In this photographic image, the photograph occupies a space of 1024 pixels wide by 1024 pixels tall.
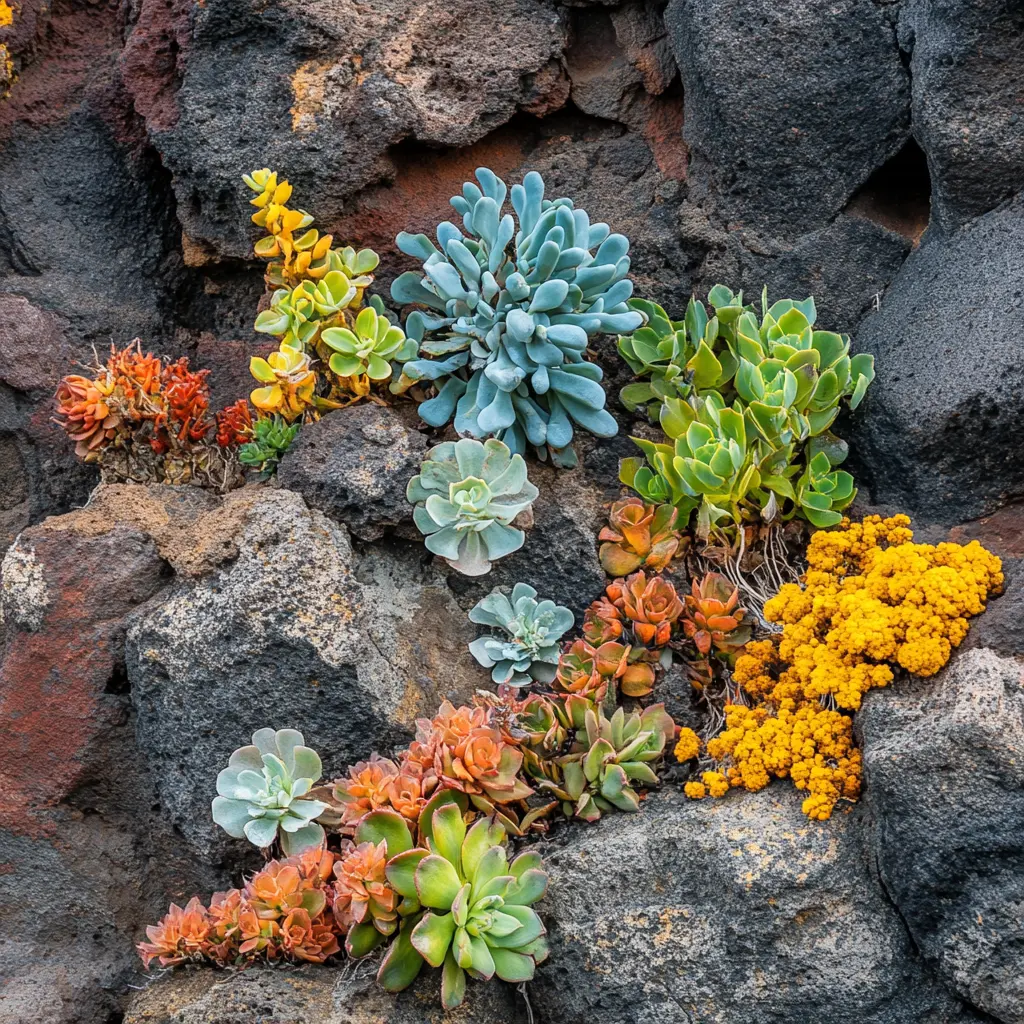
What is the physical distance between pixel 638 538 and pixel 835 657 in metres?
0.68

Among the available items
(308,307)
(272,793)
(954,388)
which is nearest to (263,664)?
(272,793)

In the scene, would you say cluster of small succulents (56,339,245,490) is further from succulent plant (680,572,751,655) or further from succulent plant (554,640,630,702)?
succulent plant (680,572,751,655)

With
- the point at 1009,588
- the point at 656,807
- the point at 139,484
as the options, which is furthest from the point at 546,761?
the point at 139,484

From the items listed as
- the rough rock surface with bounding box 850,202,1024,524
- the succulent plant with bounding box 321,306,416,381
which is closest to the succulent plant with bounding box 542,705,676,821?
the rough rock surface with bounding box 850,202,1024,524

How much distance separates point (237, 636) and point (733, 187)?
6.68 ft

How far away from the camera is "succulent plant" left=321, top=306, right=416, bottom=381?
307cm

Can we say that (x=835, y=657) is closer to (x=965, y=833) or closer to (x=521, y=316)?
(x=965, y=833)

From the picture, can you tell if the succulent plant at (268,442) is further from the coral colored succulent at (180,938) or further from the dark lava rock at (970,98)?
the dark lava rock at (970,98)

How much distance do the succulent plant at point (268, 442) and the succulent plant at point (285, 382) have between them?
4 centimetres

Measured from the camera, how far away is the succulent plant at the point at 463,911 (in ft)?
7.45

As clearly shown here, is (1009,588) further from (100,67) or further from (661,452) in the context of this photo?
(100,67)

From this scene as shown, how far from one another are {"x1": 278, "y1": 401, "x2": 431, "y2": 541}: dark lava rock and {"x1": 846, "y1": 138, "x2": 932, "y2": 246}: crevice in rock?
5.28 ft

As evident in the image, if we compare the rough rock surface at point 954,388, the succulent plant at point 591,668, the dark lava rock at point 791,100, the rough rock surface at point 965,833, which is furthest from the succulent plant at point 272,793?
the dark lava rock at point 791,100

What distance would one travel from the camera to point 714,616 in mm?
2854
